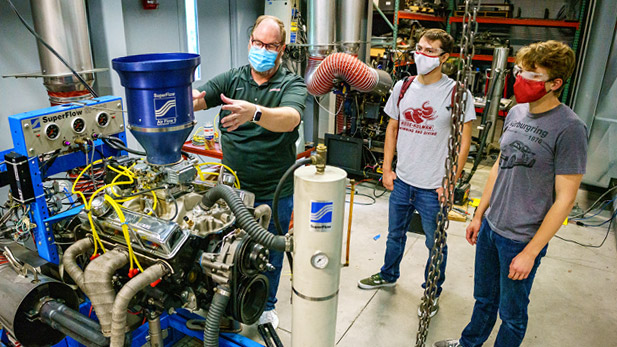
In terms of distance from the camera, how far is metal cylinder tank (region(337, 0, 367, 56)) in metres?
4.38

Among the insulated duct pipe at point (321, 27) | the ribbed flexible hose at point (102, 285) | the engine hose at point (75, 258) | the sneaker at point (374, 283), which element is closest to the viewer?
the ribbed flexible hose at point (102, 285)

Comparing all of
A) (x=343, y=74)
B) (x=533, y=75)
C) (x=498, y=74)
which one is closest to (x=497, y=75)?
(x=498, y=74)

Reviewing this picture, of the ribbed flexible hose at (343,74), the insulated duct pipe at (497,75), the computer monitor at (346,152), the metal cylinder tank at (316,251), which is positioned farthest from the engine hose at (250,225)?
the insulated duct pipe at (497,75)

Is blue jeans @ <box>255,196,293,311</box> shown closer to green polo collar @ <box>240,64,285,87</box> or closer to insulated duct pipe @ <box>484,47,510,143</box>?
green polo collar @ <box>240,64,285,87</box>

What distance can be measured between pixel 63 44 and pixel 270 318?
2.21m

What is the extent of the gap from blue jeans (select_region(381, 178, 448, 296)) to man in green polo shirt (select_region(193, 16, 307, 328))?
720 millimetres

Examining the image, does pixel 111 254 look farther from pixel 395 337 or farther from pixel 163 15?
pixel 163 15

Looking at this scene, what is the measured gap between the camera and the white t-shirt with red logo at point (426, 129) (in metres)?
2.36

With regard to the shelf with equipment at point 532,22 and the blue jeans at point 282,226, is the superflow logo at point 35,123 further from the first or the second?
the shelf with equipment at point 532,22

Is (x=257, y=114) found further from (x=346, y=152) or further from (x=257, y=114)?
(x=346, y=152)

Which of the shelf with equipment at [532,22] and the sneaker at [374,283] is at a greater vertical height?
the shelf with equipment at [532,22]

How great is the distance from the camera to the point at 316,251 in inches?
48.1

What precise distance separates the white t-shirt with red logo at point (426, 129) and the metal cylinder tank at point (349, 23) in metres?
2.12

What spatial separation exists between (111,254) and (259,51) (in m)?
1.11
